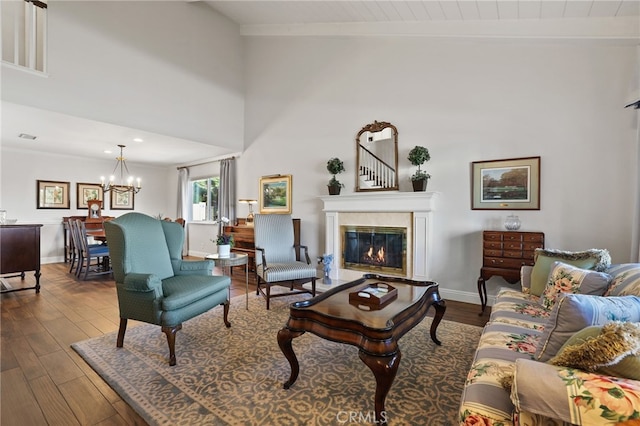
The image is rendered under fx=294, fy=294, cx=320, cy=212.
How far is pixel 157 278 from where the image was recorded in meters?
2.31

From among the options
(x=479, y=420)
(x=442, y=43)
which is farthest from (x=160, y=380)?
(x=442, y=43)

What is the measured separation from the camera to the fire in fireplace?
4.17 m

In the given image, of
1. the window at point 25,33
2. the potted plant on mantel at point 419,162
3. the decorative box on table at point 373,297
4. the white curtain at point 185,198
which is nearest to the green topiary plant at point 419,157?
the potted plant on mantel at point 419,162

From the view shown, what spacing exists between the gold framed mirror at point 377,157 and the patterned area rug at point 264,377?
2158 millimetres

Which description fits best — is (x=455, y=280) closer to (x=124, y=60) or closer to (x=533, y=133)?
(x=533, y=133)

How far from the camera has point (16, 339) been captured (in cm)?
258

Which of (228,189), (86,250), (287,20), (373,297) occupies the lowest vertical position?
(86,250)

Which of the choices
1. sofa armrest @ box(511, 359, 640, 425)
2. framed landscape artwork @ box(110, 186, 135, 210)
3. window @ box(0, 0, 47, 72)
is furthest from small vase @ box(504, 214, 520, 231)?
framed landscape artwork @ box(110, 186, 135, 210)

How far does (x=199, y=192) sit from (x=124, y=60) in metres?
3.83

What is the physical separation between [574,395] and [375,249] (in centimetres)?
351

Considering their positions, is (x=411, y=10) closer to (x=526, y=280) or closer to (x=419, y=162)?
(x=419, y=162)

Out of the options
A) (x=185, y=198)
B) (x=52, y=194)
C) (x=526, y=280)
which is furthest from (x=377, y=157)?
(x=52, y=194)

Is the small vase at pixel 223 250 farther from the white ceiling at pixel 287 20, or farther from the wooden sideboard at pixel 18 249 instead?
the wooden sideboard at pixel 18 249

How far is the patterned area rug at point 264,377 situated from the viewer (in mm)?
1663
